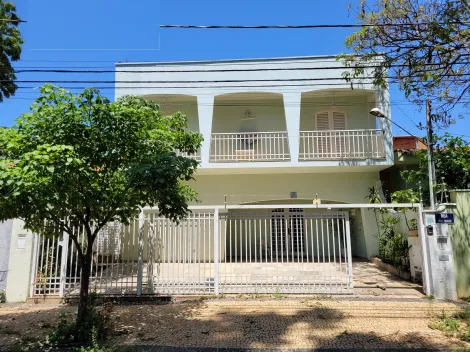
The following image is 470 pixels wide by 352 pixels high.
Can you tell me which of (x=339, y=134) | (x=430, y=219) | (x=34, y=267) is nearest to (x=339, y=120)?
(x=339, y=134)

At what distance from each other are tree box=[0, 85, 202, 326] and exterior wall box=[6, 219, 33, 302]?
2338mm

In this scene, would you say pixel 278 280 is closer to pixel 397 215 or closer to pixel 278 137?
pixel 397 215

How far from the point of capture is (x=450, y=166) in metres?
9.02

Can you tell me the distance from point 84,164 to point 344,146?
963 centimetres

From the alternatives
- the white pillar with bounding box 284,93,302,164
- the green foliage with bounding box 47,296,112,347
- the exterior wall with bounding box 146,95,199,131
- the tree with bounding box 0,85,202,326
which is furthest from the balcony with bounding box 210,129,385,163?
the green foliage with bounding box 47,296,112,347

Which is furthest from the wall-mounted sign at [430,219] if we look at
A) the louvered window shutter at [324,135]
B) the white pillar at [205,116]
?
the white pillar at [205,116]

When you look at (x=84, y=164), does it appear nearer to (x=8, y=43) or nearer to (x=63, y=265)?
(x=63, y=265)

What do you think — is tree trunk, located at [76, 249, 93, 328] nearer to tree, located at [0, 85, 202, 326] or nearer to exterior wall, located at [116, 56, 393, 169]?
tree, located at [0, 85, 202, 326]

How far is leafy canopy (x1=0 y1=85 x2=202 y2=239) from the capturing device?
4273 mm

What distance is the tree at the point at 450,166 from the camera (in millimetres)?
8805

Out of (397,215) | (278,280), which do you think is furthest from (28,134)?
(397,215)

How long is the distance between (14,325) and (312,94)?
1152 cm

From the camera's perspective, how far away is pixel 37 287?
24.8ft

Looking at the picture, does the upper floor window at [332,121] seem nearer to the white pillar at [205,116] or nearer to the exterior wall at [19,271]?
the white pillar at [205,116]
